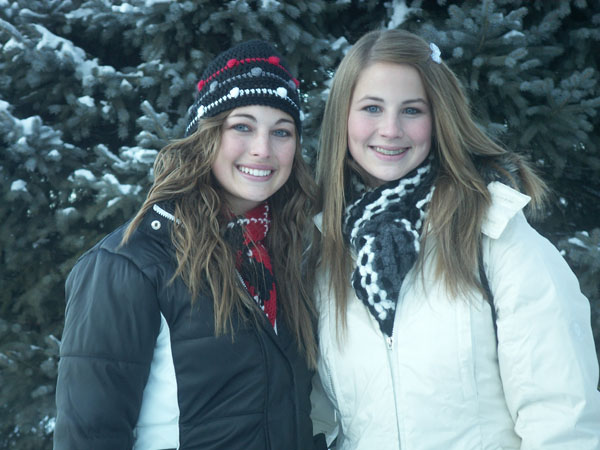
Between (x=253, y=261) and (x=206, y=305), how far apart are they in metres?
0.33

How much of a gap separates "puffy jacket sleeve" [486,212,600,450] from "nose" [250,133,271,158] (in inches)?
40.1

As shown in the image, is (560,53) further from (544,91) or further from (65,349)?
(65,349)

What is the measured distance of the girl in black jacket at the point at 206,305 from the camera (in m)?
1.73

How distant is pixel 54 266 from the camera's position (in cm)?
368

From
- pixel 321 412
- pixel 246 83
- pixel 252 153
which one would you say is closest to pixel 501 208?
pixel 252 153

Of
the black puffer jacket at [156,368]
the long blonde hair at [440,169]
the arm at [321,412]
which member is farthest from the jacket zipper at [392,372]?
the arm at [321,412]

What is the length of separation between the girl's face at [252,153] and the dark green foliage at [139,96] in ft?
3.64

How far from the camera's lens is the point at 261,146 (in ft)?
7.00

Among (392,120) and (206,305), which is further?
(392,120)

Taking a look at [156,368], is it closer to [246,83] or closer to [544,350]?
[246,83]

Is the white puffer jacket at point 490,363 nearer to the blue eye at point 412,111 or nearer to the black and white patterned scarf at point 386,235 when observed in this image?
the black and white patterned scarf at point 386,235

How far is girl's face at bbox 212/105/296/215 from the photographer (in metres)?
2.14

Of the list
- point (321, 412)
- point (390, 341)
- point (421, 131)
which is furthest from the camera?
point (321, 412)

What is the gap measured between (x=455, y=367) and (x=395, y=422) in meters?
A: 0.31
